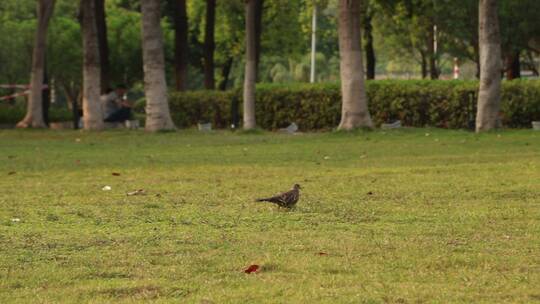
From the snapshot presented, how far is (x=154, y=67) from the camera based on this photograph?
34.2 m

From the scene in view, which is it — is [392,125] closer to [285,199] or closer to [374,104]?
[374,104]

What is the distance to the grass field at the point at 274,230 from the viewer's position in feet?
26.8

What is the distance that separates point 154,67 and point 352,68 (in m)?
5.54

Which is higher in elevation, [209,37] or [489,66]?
[209,37]

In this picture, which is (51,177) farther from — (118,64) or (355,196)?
(118,64)

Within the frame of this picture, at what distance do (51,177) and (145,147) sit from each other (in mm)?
8792

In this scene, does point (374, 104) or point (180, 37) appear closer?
point (374, 104)

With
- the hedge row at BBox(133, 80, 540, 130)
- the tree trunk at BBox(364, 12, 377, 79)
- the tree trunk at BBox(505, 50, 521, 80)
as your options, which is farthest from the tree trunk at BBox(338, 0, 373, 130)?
the tree trunk at BBox(505, 50, 521, 80)

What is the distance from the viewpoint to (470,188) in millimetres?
15625

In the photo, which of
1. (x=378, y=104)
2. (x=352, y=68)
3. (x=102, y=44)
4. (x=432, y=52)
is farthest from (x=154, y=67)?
(x=432, y=52)

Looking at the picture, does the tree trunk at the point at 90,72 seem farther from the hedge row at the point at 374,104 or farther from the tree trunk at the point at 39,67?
the hedge row at the point at 374,104

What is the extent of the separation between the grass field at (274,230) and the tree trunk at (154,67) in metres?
11.5

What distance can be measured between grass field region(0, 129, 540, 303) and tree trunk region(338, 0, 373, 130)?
883 centimetres

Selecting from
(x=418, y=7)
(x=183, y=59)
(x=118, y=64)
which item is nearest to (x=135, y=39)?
(x=118, y=64)
